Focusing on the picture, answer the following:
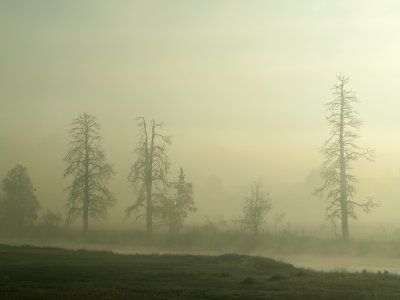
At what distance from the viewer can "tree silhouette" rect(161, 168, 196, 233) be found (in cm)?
5206

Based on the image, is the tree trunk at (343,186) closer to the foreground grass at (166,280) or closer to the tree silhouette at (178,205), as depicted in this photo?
the foreground grass at (166,280)

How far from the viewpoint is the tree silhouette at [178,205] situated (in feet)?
171

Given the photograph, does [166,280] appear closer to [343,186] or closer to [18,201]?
[343,186]

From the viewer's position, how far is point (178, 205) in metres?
54.7

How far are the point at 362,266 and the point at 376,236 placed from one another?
6932 mm

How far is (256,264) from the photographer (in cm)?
3622

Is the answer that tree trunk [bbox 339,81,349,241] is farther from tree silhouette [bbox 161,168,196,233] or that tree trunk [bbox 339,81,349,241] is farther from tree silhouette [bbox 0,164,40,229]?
tree silhouette [bbox 0,164,40,229]

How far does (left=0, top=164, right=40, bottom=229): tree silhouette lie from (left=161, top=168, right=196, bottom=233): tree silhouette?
20049 millimetres

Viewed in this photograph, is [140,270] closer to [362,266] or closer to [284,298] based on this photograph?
[284,298]

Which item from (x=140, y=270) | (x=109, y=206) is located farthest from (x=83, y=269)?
Result: (x=109, y=206)

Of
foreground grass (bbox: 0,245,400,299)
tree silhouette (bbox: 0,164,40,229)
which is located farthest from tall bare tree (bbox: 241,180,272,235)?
tree silhouette (bbox: 0,164,40,229)

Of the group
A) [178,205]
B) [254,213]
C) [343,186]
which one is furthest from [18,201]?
[343,186]

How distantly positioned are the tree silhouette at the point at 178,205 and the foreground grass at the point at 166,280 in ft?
47.7

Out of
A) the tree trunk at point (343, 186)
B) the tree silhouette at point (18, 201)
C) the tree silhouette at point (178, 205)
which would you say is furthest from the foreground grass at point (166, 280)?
the tree silhouette at point (18, 201)
